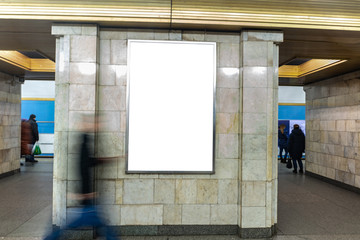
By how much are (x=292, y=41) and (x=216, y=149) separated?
3026 millimetres

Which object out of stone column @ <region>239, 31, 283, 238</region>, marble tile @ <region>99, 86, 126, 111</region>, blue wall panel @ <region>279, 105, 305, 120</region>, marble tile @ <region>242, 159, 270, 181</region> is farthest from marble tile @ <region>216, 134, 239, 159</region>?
blue wall panel @ <region>279, 105, 305, 120</region>

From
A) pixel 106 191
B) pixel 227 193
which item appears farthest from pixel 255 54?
pixel 106 191

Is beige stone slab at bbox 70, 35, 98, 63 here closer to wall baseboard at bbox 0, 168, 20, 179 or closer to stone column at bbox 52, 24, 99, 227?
stone column at bbox 52, 24, 99, 227

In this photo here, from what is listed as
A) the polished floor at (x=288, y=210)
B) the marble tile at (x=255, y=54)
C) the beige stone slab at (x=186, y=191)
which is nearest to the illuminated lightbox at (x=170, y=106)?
the beige stone slab at (x=186, y=191)

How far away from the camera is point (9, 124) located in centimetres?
918

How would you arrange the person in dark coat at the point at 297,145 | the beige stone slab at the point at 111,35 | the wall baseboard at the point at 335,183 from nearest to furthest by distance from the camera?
the beige stone slab at the point at 111,35
the wall baseboard at the point at 335,183
the person in dark coat at the point at 297,145

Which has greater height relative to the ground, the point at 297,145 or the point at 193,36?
the point at 193,36

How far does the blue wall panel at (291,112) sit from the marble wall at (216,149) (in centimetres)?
1016

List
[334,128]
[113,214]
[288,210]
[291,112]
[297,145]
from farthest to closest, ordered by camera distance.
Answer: [291,112], [297,145], [334,128], [288,210], [113,214]

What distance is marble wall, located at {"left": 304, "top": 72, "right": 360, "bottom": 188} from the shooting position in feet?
25.8

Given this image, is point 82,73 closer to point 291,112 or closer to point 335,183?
point 335,183

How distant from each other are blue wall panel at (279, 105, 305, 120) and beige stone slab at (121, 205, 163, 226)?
449 inches

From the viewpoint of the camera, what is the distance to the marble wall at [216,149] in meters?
4.52

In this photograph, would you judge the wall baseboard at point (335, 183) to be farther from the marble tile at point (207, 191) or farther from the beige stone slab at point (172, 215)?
the beige stone slab at point (172, 215)
